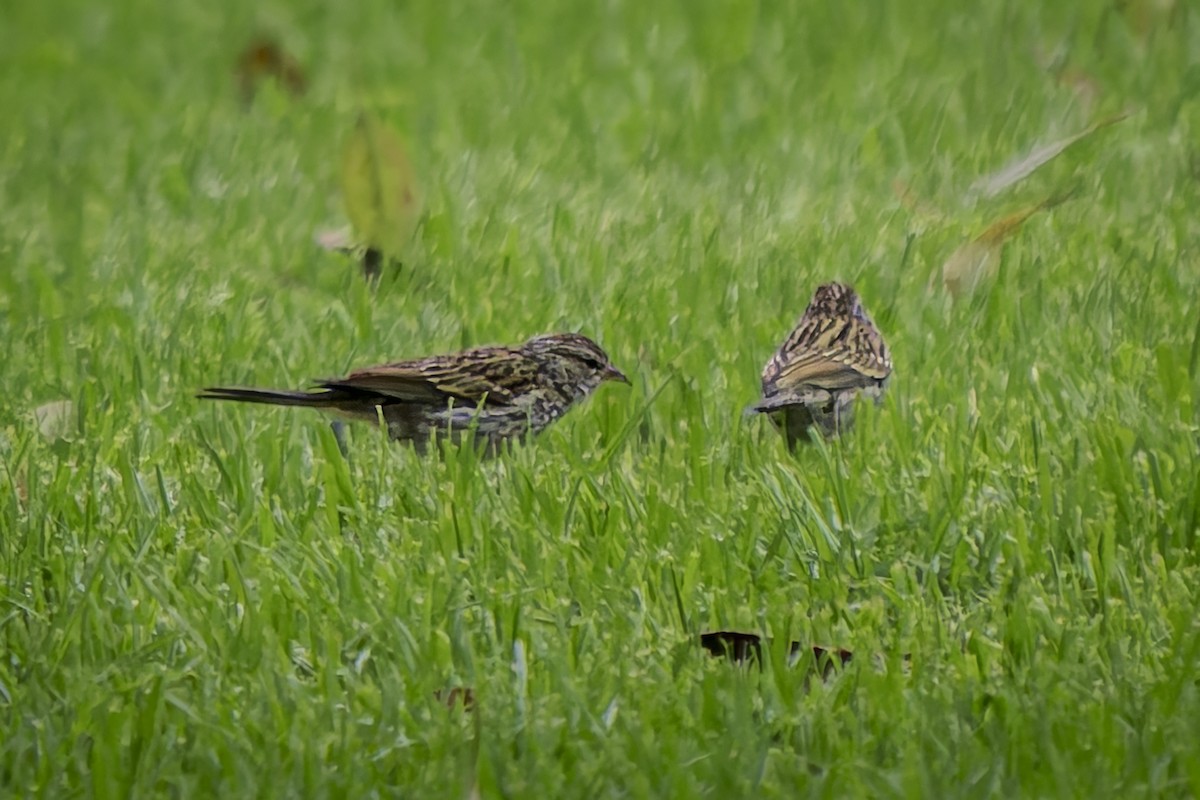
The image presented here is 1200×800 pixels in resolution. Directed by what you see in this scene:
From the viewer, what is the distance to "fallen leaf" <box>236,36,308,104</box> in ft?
34.3

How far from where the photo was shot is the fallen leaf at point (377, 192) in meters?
7.81

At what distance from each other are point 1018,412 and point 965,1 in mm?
5136

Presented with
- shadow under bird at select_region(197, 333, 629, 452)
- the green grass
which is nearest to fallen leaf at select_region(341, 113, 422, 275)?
the green grass

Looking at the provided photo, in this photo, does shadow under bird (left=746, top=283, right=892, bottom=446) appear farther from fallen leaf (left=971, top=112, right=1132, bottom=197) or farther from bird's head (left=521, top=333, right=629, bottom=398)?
fallen leaf (left=971, top=112, right=1132, bottom=197)

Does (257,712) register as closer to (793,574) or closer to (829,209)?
(793,574)

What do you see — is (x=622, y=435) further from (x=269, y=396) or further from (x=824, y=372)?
(x=269, y=396)

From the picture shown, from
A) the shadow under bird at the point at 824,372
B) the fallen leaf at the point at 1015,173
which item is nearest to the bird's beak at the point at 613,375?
the shadow under bird at the point at 824,372

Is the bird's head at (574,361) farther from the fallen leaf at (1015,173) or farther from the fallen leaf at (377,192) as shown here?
the fallen leaf at (1015,173)

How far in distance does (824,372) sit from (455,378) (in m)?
1.20

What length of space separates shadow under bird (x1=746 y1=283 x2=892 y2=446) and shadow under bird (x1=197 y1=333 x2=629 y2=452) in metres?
0.60

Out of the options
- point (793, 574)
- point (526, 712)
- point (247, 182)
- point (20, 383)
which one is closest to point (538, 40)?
point (247, 182)

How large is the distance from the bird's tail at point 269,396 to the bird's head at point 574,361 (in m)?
0.80

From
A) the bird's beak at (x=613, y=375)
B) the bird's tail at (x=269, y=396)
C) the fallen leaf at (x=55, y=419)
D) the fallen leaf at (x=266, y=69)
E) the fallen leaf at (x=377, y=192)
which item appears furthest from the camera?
the fallen leaf at (x=266, y=69)

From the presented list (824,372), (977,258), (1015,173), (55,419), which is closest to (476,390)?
(824,372)
